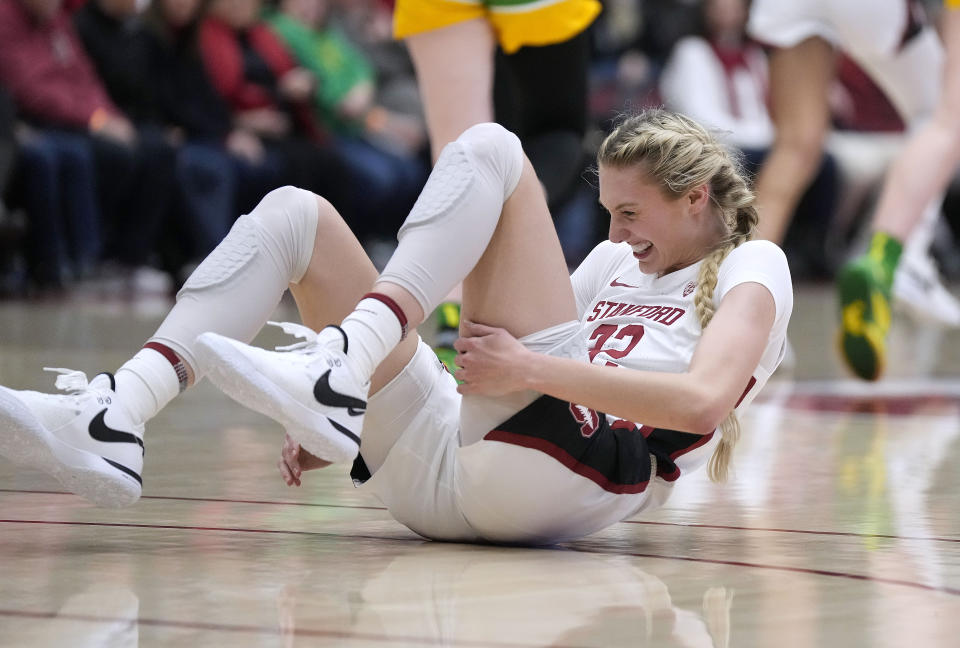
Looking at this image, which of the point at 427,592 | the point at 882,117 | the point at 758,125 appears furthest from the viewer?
the point at 882,117

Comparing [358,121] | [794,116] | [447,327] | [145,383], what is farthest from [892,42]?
[358,121]

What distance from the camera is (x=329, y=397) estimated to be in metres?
2.00

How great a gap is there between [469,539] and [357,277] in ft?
1.33

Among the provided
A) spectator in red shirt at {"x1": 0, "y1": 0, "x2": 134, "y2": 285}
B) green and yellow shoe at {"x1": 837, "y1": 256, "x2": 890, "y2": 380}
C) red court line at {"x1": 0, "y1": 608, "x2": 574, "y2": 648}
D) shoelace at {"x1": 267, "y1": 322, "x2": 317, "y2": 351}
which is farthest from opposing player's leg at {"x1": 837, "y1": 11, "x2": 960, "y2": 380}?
spectator in red shirt at {"x1": 0, "y1": 0, "x2": 134, "y2": 285}

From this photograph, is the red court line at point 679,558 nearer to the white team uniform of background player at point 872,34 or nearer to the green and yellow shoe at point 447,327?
the green and yellow shoe at point 447,327

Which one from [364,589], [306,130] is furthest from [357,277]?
[306,130]

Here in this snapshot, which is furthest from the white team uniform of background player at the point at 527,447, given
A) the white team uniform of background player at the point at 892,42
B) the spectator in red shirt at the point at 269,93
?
the spectator in red shirt at the point at 269,93

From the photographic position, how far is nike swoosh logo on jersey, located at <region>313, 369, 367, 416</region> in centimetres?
200

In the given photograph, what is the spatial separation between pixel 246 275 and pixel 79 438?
318mm

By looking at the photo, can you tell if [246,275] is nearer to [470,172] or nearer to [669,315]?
[470,172]

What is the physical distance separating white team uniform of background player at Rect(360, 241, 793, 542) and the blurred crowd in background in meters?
3.81

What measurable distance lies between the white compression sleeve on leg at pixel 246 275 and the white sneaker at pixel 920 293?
2.59m

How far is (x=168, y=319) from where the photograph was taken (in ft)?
7.24

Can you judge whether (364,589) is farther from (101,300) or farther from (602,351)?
(101,300)
